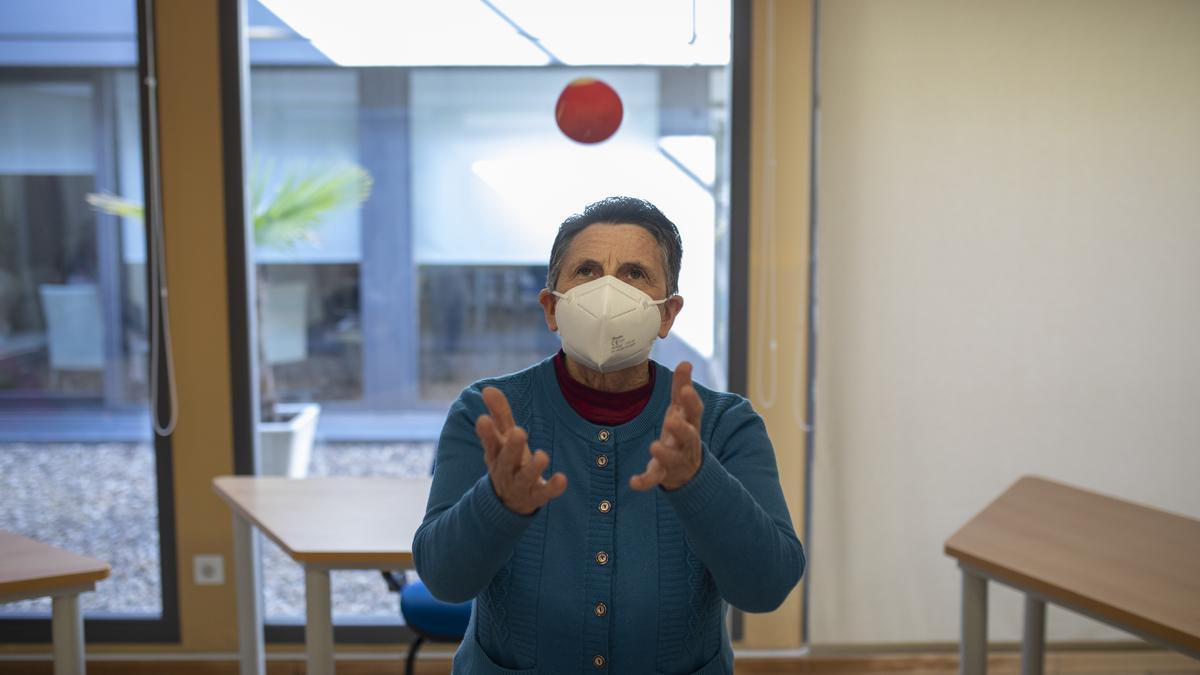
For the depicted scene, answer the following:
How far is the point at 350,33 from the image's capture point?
317 centimetres

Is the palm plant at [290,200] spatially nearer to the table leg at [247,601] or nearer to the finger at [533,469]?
the table leg at [247,601]

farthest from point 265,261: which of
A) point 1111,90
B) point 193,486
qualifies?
point 1111,90

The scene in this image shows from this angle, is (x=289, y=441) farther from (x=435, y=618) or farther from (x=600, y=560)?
(x=600, y=560)

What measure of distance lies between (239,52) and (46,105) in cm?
70

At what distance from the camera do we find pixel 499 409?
1.09 m

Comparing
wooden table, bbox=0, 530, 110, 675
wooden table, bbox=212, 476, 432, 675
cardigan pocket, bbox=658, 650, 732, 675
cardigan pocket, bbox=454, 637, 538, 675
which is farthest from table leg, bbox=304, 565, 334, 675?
cardigan pocket, bbox=658, 650, 732, 675

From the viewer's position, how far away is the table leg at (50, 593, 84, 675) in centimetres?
210

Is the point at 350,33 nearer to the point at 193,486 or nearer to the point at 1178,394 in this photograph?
the point at 193,486

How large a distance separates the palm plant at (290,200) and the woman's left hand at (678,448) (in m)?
2.42

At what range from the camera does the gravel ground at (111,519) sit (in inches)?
130

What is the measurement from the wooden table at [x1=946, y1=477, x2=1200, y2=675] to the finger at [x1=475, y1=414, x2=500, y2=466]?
1.22 m

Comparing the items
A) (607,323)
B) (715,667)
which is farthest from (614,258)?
(715,667)

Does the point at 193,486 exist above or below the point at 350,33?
below

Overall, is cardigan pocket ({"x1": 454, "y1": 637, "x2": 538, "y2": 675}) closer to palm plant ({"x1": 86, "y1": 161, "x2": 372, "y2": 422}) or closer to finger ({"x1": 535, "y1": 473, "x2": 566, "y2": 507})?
finger ({"x1": 535, "y1": 473, "x2": 566, "y2": 507})
